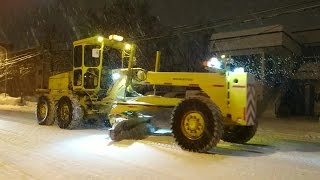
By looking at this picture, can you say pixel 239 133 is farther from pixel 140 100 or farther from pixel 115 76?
pixel 115 76

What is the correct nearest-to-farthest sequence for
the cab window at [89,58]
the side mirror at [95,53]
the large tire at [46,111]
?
the side mirror at [95,53] → the cab window at [89,58] → the large tire at [46,111]

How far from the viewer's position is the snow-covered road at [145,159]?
25.6ft

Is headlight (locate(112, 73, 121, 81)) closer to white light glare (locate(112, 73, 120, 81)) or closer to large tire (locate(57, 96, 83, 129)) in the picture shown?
white light glare (locate(112, 73, 120, 81))

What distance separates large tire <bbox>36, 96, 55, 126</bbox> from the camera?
15922mm

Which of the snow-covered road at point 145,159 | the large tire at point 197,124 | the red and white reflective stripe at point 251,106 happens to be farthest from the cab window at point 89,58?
the red and white reflective stripe at point 251,106

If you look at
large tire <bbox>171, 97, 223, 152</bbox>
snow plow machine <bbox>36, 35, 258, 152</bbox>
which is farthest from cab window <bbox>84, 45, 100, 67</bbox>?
large tire <bbox>171, 97, 223, 152</bbox>

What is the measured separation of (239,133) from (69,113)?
19.8ft

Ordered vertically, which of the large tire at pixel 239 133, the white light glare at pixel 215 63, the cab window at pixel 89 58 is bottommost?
the large tire at pixel 239 133

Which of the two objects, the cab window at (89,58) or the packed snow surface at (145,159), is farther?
the cab window at (89,58)

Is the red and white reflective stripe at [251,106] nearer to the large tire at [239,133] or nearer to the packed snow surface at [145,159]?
the packed snow surface at [145,159]

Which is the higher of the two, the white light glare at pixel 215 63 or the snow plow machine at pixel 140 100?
the white light glare at pixel 215 63

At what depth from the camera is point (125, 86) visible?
1313 centimetres

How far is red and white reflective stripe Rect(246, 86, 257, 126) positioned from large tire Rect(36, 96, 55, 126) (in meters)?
8.31

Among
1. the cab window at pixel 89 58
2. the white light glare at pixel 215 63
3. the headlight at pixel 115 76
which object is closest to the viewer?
the white light glare at pixel 215 63
